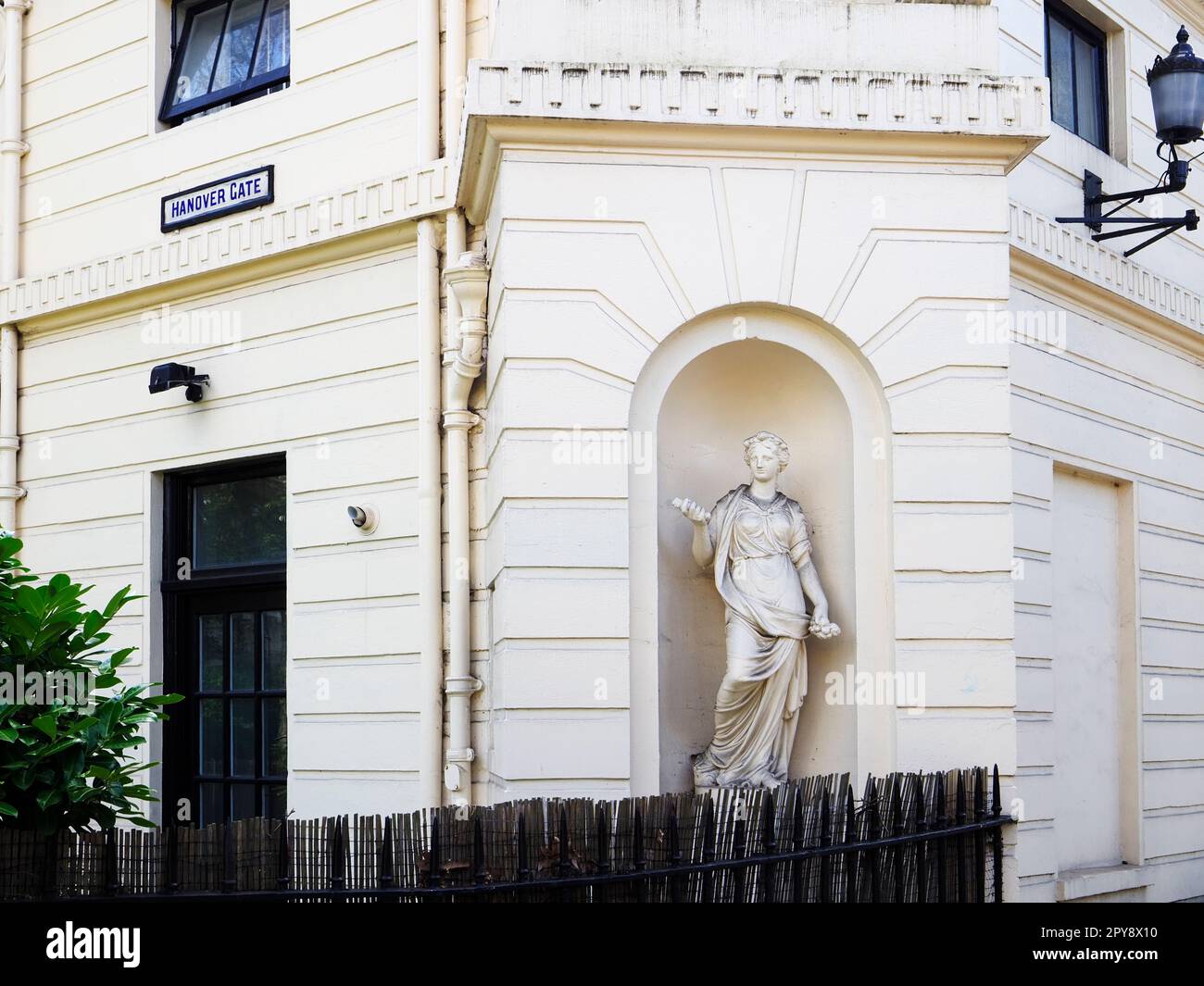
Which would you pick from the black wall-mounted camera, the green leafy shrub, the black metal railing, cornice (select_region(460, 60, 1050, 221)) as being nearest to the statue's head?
cornice (select_region(460, 60, 1050, 221))

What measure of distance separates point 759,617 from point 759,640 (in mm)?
127

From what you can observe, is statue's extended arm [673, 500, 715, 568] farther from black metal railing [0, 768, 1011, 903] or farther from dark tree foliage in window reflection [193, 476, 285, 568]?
dark tree foliage in window reflection [193, 476, 285, 568]

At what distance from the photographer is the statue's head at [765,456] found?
8641mm

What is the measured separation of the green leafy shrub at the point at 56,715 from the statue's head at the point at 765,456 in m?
3.47

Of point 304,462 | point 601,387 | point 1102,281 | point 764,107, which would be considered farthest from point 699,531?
point 1102,281

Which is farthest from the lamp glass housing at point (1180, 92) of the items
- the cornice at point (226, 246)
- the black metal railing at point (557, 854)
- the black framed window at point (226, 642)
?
the black framed window at point (226, 642)

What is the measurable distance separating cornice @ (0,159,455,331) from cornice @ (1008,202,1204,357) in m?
3.81

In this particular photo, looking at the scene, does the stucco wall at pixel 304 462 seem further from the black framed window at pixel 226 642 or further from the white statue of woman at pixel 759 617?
the white statue of woman at pixel 759 617

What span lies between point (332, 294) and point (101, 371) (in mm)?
2321

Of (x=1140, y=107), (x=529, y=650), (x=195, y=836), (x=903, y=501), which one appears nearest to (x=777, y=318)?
(x=903, y=501)

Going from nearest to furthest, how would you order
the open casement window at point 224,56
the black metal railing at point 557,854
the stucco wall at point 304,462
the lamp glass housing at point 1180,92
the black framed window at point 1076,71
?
the black metal railing at point 557,854 → the stucco wall at point 304,462 → the lamp glass housing at point 1180,92 → the open casement window at point 224,56 → the black framed window at point 1076,71

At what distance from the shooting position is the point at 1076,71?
40.2 feet

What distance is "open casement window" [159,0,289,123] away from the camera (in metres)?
11.5

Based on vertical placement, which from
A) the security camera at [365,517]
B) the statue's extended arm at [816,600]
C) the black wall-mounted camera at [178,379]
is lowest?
the statue's extended arm at [816,600]
